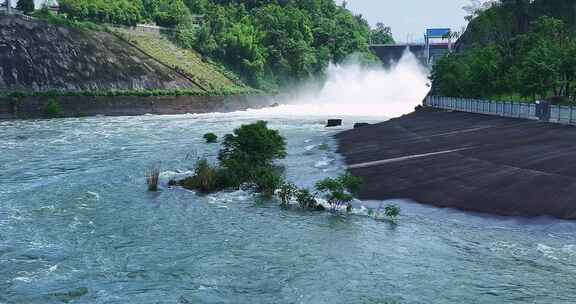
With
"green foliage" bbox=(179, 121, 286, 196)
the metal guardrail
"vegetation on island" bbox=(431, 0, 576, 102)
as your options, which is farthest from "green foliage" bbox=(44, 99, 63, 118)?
"green foliage" bbox=(179, 121, 286, 196)

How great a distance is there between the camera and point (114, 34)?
120250 millimetres

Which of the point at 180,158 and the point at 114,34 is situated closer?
the point at 180,158

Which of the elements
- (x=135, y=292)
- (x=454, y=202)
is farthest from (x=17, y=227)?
(x=454, y=202)

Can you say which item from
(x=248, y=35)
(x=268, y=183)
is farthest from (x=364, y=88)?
(x=268, y=183)

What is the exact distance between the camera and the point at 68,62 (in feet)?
323

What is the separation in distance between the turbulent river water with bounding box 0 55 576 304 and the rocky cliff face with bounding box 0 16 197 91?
62.3 meters

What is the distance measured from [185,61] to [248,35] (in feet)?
103

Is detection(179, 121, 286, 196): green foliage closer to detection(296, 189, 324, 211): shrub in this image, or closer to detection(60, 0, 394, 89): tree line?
detection(296, 189, 324, 211): shrub

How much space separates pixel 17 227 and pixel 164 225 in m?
5.48

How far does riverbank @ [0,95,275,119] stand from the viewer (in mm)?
84750

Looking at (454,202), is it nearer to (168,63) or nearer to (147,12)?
(168,63)

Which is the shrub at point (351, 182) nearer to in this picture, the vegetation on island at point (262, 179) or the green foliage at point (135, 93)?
the vegetation on island at point (262, 179)

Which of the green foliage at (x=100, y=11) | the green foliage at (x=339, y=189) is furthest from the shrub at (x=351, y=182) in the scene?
the green foliage at (x=100, y=11)

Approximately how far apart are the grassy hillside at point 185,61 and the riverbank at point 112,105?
26.7 feet
